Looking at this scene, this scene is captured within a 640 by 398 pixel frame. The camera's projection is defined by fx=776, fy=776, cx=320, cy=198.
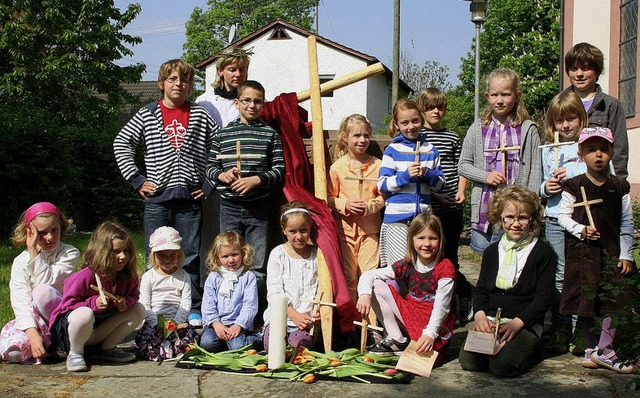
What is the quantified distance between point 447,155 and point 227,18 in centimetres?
5569

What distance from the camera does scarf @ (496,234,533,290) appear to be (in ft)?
16.5

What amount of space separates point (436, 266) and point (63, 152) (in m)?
9.66

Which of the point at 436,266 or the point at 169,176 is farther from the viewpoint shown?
the point at 169,176

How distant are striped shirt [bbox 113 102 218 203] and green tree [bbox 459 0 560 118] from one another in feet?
82.7

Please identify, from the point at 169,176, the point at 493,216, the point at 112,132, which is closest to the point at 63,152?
the point at 112,132

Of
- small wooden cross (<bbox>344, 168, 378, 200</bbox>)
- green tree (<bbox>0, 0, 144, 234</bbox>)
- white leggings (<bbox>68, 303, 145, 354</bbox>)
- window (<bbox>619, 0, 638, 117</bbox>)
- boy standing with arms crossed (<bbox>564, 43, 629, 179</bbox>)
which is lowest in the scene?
white leggings (<bbox>68, 303, 145, 354</bbox>)

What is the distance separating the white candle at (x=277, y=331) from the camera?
4.74 metres

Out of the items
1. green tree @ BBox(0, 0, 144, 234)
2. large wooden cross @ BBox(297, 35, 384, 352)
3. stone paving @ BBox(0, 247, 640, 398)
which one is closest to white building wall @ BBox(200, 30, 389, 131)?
green tree @ BBox(0, 0, 144, 234)

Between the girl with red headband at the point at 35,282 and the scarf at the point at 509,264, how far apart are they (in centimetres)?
290

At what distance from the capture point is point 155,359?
5137mm

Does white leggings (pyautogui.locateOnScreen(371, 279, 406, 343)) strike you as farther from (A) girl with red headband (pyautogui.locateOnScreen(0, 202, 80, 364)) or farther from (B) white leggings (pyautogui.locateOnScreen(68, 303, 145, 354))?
(A) girl with red headband (pyautogui.locateOnScreen(0, 202, 80, 364))

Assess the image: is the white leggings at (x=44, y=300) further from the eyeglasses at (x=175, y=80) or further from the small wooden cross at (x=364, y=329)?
the small wooden cross at (x=364, y=329)

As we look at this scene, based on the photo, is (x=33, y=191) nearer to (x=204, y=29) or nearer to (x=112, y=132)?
(x=112, y=132)

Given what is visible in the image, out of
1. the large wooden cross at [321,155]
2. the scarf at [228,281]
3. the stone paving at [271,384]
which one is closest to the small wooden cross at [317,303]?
the large wooden cross at [321,155]
